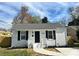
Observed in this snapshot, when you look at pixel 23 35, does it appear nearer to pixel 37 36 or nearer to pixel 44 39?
pixel 37 36

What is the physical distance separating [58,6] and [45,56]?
10.3 meters

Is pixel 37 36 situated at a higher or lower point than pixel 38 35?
lower

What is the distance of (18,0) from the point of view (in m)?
24.3

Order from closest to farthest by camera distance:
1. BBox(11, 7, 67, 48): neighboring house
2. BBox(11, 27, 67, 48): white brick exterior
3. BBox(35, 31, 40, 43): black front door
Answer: BBox(11, 27, 67, 48): white brick exterior < BBox(11, 7, 67, 48): neighboring house < BBox(35, 31, 40, 43): black front door

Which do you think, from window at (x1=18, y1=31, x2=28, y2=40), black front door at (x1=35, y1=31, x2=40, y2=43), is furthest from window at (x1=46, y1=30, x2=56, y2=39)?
window at (x1=18, y1=31, x2=28, y2=40)

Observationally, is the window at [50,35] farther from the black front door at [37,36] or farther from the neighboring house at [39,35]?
the black front door at [37,36]

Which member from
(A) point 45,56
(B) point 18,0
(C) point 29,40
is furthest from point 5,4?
(A) point 45,56

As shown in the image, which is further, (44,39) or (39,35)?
(39,35)

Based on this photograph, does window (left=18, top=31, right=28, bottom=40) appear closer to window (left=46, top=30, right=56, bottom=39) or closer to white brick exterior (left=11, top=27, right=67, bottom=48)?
white brick exterior (left=11, top=27, right=67, bottom=48)

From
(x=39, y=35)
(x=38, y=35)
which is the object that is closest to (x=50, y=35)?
(x=39, y=35)

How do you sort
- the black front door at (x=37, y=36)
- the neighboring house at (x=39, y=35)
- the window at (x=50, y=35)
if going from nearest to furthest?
the neighboring house at (x=39, y=35), the black front door at (x=37, y=36), the window at (x=50, y=35)

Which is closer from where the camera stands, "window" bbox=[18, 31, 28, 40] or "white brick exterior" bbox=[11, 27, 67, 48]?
"white brick exterior" bbox=[11, 27, 67, 48]

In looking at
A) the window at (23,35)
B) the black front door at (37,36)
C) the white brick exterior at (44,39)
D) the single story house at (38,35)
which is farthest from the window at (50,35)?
the window at (23,35)

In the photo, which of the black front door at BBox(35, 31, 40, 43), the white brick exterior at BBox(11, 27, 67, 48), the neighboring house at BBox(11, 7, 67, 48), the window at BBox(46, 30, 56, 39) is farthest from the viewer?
the window at BBox(46, 30, 56, 39)
